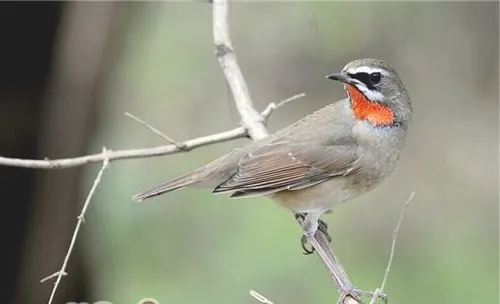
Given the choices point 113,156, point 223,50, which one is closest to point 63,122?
point 223,50

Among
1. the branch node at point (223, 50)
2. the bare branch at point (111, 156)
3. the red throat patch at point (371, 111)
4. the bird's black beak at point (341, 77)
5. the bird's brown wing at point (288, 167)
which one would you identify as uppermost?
the branch node at point (223, 50)

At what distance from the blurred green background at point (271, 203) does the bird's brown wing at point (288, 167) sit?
6.32ft

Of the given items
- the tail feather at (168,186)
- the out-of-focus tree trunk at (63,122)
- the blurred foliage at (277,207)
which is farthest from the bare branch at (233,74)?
the blurred foliage at (277,207)

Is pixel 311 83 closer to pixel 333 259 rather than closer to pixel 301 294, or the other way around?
pixel 301 294

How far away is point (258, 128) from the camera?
404cm

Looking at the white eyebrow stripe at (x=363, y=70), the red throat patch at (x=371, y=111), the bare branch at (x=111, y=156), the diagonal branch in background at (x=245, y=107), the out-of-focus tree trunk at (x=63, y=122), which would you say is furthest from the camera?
the out-of-focus tree trunk at (x=63, y=122)

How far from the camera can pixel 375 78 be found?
12.7ft

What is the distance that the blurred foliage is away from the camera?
767 cm

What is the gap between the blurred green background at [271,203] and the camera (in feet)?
25.1

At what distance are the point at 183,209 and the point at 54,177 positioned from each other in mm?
3802

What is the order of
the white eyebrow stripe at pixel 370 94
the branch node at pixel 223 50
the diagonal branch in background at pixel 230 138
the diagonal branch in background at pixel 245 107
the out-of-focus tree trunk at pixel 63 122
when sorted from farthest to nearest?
the out-of-focus tree trunk at pixel 63 122 < the branch node at pixel 223 50 < the white eyebrow stripe at pixel 370 94 < the diagonal branch in background at pixel 245 107 < the diagonal branch in background at pixel 230 138

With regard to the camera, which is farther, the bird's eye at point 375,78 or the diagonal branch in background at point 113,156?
the bird's eye at point 375,78

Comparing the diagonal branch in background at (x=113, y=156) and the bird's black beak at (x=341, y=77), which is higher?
the bird's black beak at (x=341, y=77)

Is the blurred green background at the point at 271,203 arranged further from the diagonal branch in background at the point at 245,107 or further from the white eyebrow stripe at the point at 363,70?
the white eyebrow stripe at the point at 363,70
